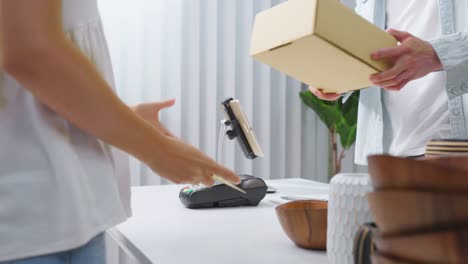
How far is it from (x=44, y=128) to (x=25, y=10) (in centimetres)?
14

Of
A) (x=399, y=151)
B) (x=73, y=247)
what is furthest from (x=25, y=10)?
(x=399, y=151)

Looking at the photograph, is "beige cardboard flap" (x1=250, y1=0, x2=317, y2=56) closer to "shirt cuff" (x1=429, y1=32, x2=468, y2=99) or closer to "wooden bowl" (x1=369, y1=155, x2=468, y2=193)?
"shirt cuff" (x1=429, y1=32, x2=468, y2=99)

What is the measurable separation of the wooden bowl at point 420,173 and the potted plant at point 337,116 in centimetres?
310

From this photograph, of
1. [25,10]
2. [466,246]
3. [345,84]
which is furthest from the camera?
[345,84]

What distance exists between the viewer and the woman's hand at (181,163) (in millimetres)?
612

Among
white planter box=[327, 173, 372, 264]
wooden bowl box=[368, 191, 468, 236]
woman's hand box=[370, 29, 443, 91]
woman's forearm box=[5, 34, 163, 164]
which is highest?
woman's hand box=[370, 29, 443, 91]

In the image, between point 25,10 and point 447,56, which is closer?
A: point 25,10

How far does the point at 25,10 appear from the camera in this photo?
0.49 meters

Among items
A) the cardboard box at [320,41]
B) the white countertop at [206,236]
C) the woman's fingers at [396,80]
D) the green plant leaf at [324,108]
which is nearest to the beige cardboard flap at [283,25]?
the cardboard box at [320,41]

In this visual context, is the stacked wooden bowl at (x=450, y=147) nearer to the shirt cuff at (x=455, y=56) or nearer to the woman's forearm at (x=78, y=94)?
the shirt cuff at (x=455, y=56)

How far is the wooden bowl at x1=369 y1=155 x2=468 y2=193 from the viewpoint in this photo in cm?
30

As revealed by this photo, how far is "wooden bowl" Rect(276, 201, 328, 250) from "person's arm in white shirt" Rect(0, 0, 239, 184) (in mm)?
Answer: 309

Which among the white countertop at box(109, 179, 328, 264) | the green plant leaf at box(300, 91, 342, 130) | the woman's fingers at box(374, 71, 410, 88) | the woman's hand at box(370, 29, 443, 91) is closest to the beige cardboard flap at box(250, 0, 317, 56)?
the woman's hand at box(370, 29, 443, 91)

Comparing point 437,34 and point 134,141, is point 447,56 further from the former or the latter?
point 134,141
